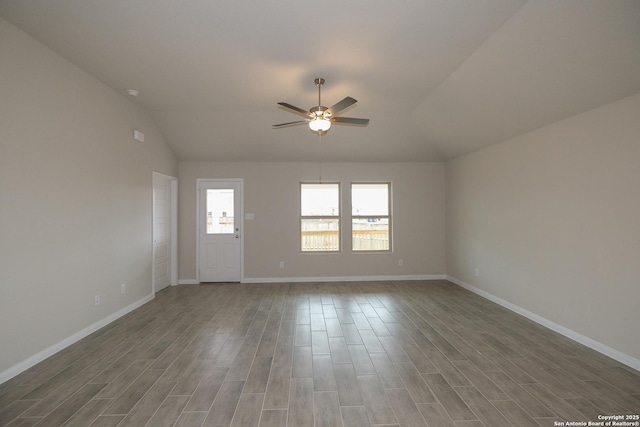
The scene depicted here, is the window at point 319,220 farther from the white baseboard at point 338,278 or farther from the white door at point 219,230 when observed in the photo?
the white door at point 219,230

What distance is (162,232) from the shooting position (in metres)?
5.43

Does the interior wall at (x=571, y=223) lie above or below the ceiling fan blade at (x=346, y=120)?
below

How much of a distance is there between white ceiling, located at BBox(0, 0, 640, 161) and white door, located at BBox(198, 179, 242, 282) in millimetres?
1723

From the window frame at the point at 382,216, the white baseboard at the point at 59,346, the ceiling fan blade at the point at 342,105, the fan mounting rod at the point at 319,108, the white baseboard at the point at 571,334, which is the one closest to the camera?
the white baseboard at the point at 59,346

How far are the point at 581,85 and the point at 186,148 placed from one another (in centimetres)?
568

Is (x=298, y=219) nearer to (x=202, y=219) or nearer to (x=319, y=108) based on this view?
(x=202, y=219)

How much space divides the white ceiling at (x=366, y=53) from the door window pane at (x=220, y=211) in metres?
1.79

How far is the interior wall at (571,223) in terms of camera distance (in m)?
2.76

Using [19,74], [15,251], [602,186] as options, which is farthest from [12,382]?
[602,186]

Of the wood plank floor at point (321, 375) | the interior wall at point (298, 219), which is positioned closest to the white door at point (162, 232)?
the interior wall at point (298, 219)

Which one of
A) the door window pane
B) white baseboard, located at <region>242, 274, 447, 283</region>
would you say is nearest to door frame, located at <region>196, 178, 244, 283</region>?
the door window pane

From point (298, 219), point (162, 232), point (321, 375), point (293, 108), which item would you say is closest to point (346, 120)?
point (293, 108)

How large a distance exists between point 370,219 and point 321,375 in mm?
4113

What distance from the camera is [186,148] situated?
5.51 meters
